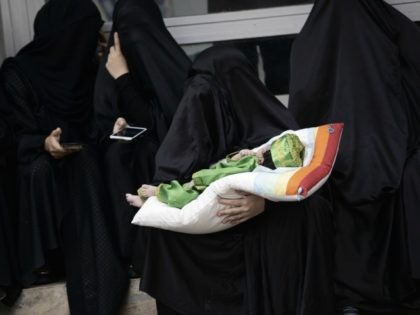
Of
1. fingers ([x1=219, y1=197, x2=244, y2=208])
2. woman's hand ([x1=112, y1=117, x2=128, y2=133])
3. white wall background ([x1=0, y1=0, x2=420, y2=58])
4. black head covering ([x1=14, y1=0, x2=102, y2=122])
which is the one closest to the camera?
fingers ([x1=219, y1=197, x2=244, y2=208])

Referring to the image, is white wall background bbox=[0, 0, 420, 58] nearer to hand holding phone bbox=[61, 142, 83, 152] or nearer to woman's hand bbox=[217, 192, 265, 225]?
hand holding phone bbox=[61, 142, 83, 152]

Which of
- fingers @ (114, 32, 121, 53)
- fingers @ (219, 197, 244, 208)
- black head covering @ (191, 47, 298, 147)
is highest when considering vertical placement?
fingers @ (114, 32, 121, 53)

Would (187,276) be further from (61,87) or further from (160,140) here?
(61,87)

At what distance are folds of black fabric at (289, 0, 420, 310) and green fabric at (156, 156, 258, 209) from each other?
1.29 feet

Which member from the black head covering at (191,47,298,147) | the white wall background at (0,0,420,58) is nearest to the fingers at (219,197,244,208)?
the black head covering at (191,47,298,147)

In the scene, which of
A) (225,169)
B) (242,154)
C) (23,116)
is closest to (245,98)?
(242,154)

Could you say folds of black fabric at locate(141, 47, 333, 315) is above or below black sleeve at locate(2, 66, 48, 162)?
below

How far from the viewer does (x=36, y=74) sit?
2.91 meters

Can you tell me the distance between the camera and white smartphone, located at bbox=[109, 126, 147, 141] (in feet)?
8.39

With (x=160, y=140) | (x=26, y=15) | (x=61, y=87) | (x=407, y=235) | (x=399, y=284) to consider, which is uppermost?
(x=26, y=15)

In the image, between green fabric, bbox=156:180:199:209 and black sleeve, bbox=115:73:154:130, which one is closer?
green fabric, bbox=156:180:199:209

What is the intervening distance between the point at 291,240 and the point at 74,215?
0.88m

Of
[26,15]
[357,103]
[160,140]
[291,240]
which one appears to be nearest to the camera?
[291,240]

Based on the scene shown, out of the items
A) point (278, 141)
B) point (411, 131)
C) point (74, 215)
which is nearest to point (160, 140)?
point (74, 215)
